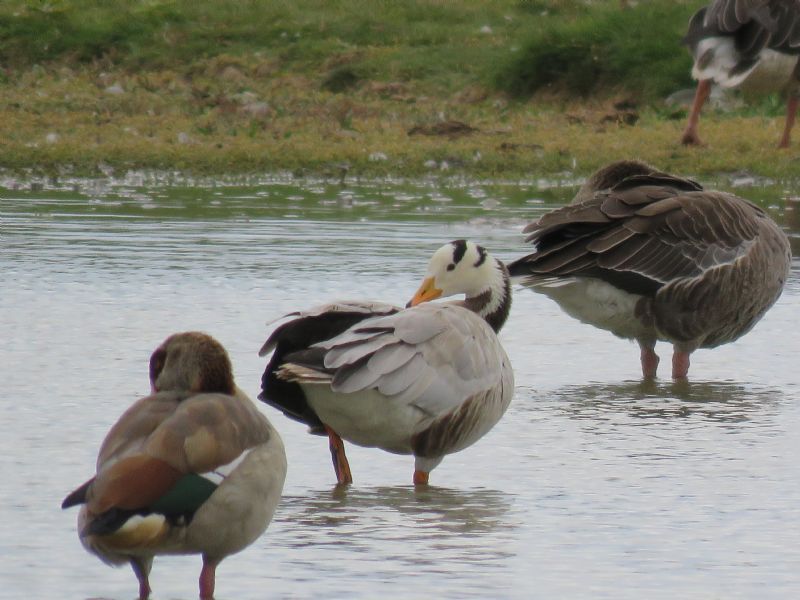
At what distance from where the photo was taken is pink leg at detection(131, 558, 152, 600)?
4.05 metres

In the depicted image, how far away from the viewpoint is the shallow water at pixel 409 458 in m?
4.42

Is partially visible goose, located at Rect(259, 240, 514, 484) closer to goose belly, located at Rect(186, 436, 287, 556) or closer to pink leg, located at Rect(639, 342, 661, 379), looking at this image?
goose belly, located at Rect(186, 436, 287, 556)

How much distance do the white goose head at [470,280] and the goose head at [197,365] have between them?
1.92 metres

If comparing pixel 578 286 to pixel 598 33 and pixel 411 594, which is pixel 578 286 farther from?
pixel 598 33

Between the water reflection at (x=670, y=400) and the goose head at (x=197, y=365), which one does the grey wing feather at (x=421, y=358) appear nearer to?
the goose head at (x=197, y=365)

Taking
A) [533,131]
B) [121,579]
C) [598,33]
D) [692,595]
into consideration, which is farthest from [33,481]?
[598,33]

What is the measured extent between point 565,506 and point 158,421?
1511 millimetres

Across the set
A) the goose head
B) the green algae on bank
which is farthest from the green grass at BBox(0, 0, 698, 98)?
the goose head

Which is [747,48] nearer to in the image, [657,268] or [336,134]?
[336,134]

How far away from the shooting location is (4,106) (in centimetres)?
1652

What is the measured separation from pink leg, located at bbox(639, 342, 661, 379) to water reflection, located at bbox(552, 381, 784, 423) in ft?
0.40

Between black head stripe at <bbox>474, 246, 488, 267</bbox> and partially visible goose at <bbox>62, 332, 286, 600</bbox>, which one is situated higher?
black head stripe at <bbox>474, 246, 488, 267</bbox>

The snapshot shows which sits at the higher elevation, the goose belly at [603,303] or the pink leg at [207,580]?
the goose belly at [603,303]

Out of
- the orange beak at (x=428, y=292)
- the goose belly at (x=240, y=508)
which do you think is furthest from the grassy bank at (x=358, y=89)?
the goose belly at (x=240, y=508)
